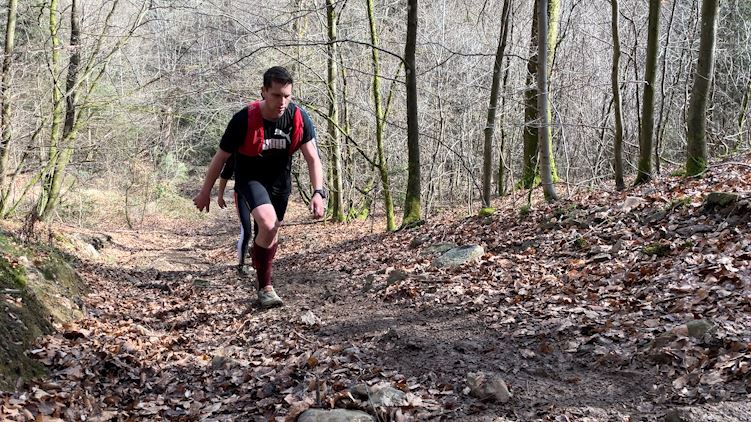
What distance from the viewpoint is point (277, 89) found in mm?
5125

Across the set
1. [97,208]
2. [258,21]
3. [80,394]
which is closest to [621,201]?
[80,394]

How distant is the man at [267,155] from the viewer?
529 centimetres

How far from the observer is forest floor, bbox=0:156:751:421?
3371 mm

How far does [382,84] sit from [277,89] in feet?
44.3

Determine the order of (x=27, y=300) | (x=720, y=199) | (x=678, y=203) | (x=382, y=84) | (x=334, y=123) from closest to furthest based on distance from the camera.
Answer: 1. (x=27, y=300)
2. (x=720, y=199)
3. (x=678, y=203)
4. (x=334, y=123)
5. (x=382, y=84)

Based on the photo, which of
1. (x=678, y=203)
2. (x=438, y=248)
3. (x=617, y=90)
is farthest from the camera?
(x=617, y=90)

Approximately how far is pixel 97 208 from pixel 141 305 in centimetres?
2147

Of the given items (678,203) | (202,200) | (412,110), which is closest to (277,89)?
(202,200)

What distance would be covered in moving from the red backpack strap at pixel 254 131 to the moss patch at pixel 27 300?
6.78 feet

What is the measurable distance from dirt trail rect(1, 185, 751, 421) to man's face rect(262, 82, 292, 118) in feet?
5.99

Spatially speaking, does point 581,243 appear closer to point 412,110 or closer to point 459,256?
point 459,256

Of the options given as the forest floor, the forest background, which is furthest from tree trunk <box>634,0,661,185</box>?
the forest floor

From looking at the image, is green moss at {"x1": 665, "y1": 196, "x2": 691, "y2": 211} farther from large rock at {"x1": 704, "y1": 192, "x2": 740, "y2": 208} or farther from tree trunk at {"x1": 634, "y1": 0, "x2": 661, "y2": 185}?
tree trunk at {"x1": 634, "y1": 0, "x2": 661, "y2": 185}

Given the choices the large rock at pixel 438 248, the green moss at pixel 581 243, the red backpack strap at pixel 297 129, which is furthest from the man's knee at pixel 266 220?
the green moss at pixel 581 243
